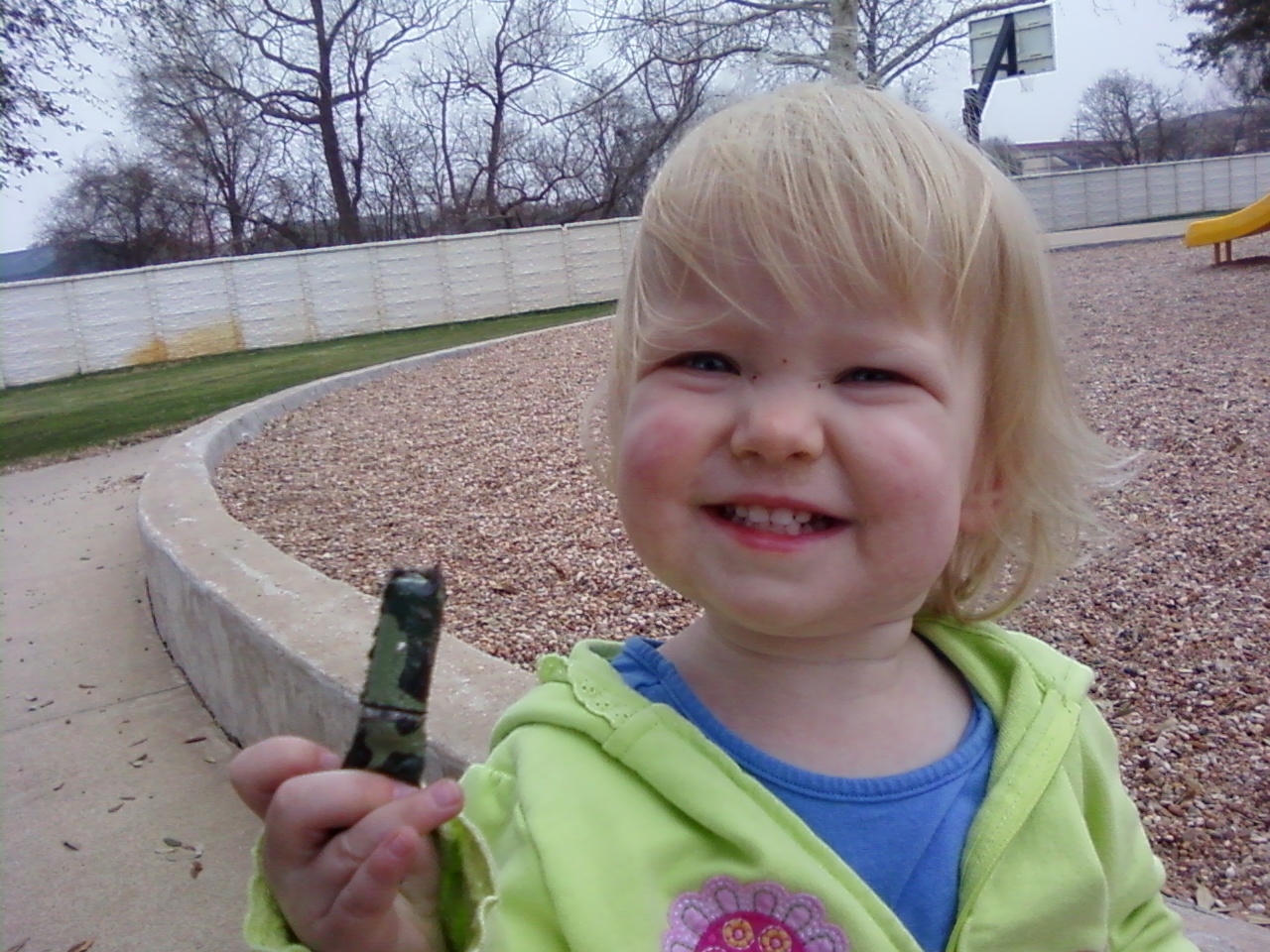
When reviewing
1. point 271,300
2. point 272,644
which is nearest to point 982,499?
point 272,644

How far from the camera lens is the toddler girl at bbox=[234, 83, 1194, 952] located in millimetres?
1238

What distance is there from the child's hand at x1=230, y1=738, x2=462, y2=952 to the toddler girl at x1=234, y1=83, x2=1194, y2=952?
5cm

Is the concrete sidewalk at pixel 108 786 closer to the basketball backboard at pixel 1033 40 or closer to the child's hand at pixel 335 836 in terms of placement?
the child's hand at pixel 335 836

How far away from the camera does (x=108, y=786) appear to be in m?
3.23

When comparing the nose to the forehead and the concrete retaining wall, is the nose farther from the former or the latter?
the concrete retaining wall

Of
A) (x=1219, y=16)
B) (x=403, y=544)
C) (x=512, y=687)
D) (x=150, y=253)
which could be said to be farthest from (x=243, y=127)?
(x=512, y=687)

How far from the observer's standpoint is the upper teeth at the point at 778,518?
1270 mm

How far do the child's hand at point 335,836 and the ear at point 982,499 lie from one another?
85cm

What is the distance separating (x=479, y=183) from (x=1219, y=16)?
21630 mm

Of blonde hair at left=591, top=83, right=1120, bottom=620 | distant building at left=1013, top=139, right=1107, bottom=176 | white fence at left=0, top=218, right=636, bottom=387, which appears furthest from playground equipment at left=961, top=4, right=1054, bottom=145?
distant building at left=1013, top=139, right=1107, bottom=176

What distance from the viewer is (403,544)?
4781mm

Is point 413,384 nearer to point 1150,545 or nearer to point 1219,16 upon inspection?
point 1150,545

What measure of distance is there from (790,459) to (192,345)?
68.1 feet

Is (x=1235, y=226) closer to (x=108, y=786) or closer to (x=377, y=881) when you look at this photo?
(x=108, y=786)
